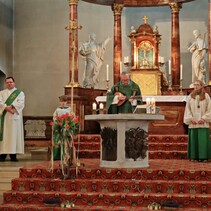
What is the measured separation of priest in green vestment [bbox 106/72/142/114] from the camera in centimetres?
855

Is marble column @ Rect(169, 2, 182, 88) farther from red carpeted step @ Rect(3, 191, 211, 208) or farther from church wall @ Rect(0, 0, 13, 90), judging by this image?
red carpeted step @ Rect(3, 191, 211, 208)

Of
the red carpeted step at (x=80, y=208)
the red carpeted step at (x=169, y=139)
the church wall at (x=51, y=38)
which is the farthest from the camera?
the church wall at (x=51, y=38)

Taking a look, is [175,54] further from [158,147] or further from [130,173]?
[130,173]

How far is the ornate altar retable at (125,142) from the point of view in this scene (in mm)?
8078

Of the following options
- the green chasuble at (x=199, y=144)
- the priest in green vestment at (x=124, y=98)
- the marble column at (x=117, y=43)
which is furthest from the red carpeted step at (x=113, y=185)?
the marble column at (x=117, y=43)

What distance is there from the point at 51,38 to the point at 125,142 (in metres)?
8.47

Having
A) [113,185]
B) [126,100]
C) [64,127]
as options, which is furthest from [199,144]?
[64,127]

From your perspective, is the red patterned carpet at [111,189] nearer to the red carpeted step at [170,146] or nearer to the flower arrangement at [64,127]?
the flower arrangement at [64,127]

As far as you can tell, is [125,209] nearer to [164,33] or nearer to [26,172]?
[26,172]

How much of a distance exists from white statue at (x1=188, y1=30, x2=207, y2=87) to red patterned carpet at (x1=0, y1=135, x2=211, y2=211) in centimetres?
611

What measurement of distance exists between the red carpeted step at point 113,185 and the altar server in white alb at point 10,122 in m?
2.53

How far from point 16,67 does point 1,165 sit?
277 inches

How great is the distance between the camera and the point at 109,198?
7.16 metres

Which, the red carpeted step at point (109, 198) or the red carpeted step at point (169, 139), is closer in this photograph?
the red carpeted step at point (109, 198)
